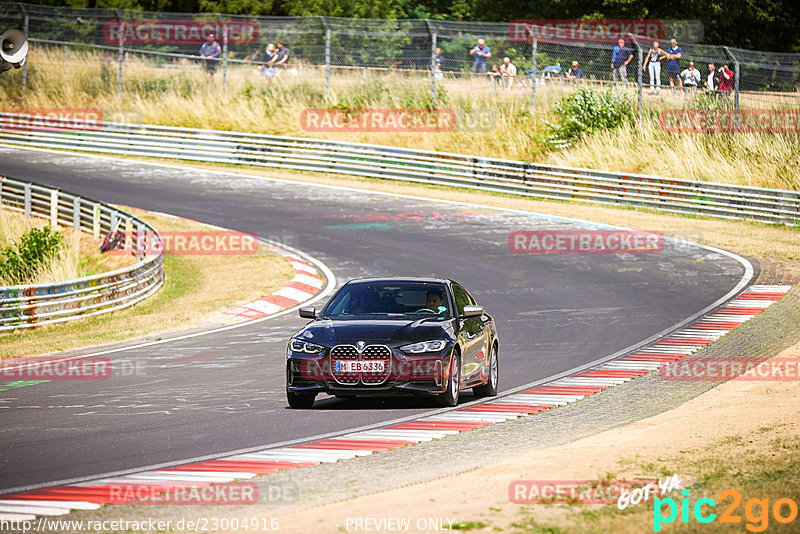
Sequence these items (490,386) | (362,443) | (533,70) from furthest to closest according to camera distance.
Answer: (533,70) → (490,386) → (362,443)

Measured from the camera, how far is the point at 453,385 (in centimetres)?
1184

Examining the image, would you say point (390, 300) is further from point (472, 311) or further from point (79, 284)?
point (79, 284)

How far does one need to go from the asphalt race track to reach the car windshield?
101cm

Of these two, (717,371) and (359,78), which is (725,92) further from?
(717,371)

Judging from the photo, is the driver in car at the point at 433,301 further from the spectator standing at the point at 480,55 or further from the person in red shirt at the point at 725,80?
the spectator standing at the point at 480,55

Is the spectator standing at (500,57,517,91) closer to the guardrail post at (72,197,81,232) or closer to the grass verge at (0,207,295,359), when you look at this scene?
the grass verge at (0,207,295,359)

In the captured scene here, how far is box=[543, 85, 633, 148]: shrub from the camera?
35.7 metres

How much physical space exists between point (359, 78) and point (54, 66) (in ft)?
41.2

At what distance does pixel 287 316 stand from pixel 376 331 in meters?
8.41

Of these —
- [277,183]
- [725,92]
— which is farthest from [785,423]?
[277,183]

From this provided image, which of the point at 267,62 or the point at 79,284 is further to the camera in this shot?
the point at 267,62

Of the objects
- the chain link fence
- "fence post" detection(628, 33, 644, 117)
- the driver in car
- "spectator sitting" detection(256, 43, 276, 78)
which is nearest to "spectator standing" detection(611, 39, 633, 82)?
the chain link fence

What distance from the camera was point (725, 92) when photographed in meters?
32.4

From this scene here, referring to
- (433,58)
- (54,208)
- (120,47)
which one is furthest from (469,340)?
(120,47)
